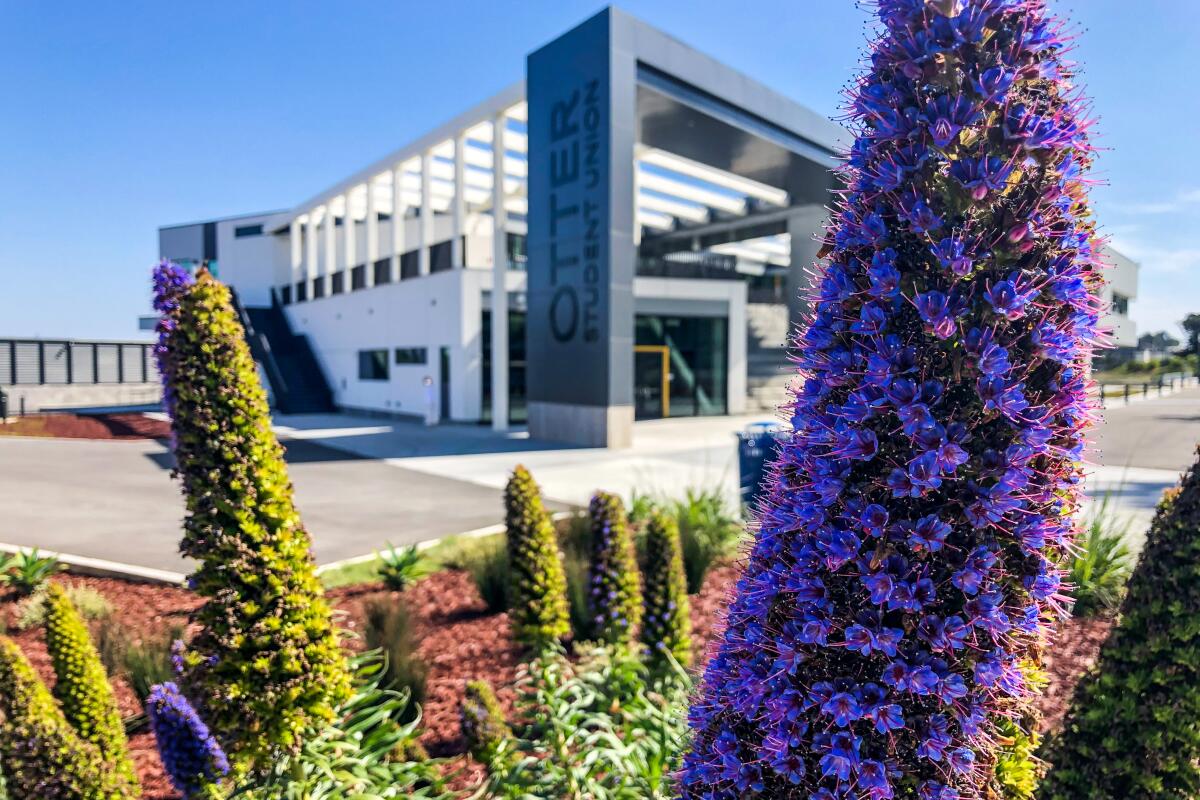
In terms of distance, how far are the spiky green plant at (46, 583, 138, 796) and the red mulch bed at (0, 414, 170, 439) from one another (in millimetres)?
18802

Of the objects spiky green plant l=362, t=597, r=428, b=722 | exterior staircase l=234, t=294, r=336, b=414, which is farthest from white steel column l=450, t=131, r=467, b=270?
spiky green plant l=362, t=597, r=428, b=722

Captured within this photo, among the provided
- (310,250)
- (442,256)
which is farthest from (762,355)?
(310,250)

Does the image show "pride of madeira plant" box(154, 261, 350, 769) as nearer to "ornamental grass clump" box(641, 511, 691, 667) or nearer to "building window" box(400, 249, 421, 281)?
"ornamental grass clump" box(641, 511, 691, 667)

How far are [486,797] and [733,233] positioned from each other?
29.1m

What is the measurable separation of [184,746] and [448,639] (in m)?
2.92

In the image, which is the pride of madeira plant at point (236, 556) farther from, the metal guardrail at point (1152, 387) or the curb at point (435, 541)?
the metal guardrail at point (1152, 387)

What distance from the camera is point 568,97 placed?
664 inches

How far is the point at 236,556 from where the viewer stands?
8.15 feet

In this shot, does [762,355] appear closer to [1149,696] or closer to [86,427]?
[86,427]

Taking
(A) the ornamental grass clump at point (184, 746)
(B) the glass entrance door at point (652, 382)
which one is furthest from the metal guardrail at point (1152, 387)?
(A) the ornamental grass clump at point (184, 746)

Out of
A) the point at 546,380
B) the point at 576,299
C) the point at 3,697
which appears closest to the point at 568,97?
the point at 576,299

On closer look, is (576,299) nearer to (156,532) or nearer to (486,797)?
(156,532)

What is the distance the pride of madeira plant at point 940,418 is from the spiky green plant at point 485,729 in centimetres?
222

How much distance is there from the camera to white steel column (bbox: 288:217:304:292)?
3444cm
